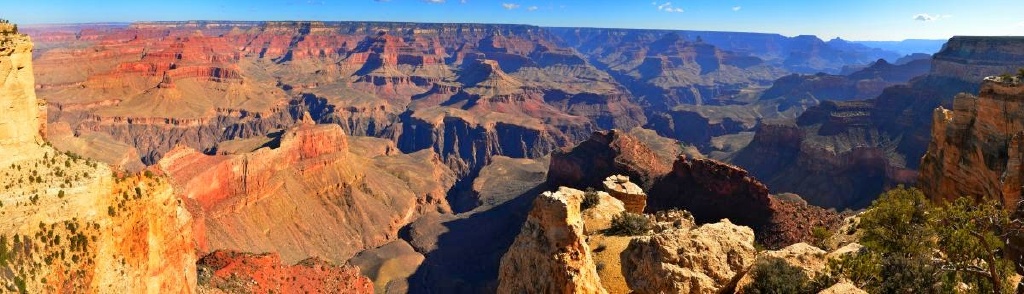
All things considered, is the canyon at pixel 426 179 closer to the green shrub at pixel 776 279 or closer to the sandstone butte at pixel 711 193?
the sandstone butte at pixel 711 193

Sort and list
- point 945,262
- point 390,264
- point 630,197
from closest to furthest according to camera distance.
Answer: point 945,262 < point 630,197 < point 390,264

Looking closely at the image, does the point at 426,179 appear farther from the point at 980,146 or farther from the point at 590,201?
the point at 980,146

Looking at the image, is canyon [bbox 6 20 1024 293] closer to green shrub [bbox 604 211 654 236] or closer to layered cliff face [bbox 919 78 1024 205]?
layered cliff face [bbox 919 78 1024 205]

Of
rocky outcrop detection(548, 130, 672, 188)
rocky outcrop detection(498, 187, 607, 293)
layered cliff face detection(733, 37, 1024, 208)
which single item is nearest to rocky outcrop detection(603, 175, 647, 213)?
rocky outcrop detection(498, 187, 607, 293)

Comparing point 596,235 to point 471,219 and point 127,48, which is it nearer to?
point 471,219

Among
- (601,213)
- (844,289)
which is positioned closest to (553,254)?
(844,289)
